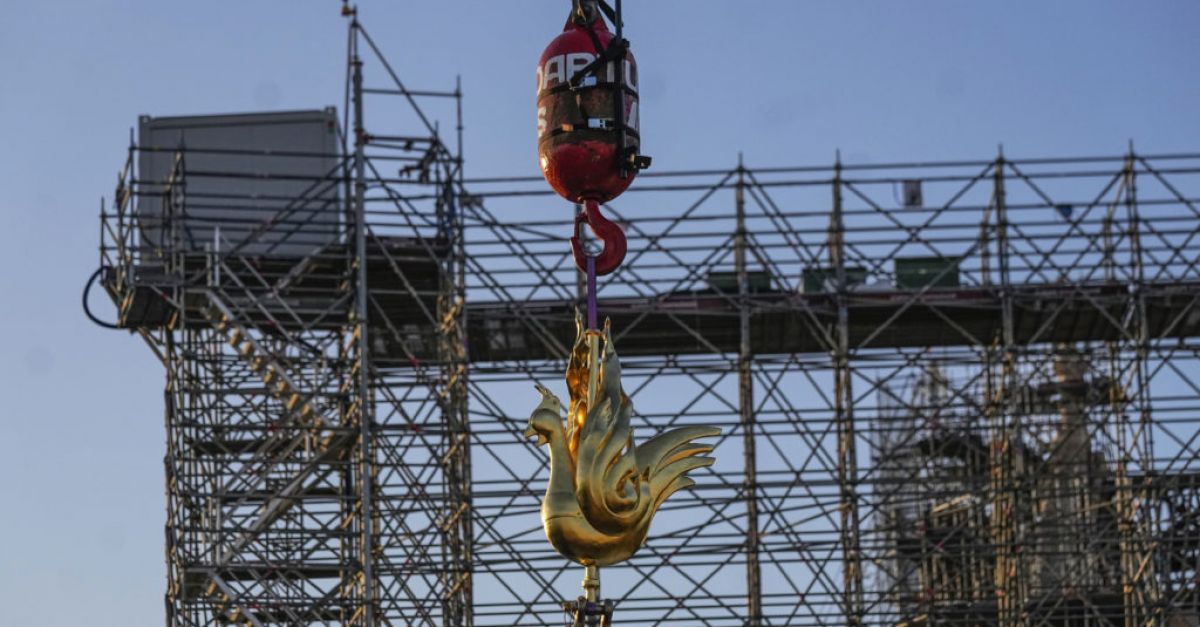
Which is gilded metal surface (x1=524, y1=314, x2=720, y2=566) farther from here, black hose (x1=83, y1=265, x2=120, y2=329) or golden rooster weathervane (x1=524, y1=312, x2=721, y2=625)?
black hose (x1=83, y1=265, x2=120, y2=329)

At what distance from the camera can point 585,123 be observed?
1152 cm

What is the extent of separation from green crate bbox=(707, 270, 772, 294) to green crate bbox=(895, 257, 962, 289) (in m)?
1.57

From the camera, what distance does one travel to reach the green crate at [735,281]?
3152 cm

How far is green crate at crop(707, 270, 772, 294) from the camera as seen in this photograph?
3152cm

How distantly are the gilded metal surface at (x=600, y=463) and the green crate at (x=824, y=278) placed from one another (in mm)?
20400

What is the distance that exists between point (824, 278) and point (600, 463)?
20.9m

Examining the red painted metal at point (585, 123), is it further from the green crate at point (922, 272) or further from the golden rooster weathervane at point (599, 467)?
the green crate at point (922, 272)

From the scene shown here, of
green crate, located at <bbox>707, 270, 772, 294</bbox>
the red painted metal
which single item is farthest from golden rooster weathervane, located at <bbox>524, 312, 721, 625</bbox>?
green crate, located at <bbox>707, 270, 772, 294</bbox>

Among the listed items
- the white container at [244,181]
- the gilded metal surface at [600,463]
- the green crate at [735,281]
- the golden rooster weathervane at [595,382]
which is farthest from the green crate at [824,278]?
the gilded metal surface at [600,463]

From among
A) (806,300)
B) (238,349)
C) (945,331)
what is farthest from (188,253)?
(945,331)

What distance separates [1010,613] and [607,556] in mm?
20539

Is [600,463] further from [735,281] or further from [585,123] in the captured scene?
[735,281]

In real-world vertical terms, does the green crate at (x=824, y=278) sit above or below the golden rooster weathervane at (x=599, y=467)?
above

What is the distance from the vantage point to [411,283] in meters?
30.7
